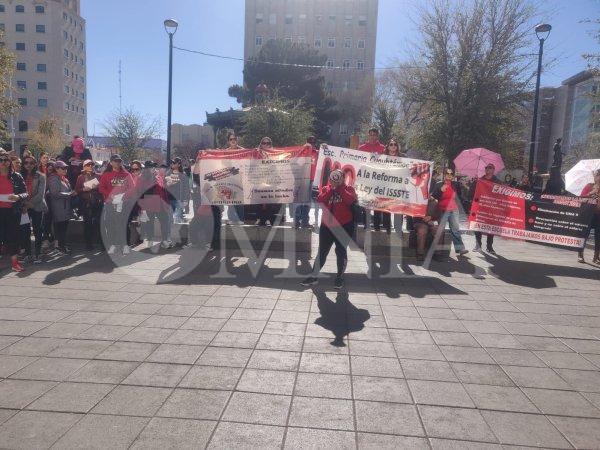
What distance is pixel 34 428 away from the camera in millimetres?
3123

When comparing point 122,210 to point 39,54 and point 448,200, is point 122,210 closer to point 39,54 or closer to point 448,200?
point 448,200

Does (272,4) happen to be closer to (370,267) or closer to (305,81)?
(305,81)

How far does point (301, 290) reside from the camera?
676 centimetres

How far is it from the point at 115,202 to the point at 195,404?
268 inches

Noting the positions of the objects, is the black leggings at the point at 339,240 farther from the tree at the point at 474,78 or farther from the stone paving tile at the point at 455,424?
the tree at the point at 474,78

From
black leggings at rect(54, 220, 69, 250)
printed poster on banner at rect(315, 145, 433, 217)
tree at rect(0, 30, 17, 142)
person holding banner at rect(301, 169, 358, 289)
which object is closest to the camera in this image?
person holding banner at rect(301, 169, 358, 289)

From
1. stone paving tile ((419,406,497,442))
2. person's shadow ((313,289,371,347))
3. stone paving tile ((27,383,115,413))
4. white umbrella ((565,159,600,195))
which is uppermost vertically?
white umbrella ((565,159,600,195))

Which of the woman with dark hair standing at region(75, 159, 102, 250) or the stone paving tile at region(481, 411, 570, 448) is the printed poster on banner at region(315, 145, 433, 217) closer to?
the woman with dark hair standing at region(75, 159, 102, 250)

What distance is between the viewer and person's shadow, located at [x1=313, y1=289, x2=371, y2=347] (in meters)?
5.12

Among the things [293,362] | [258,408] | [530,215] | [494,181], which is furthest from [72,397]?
[494,181]

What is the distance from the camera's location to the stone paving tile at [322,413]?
10.7 ft

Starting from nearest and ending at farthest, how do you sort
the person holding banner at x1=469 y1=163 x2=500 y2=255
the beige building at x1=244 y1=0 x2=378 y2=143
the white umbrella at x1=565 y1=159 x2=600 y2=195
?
the person holding banner at x1=469 y1=163 x2=500 y2=255, the white umbrella at x1=565 y1=159 x2=600 y2=195, the beige building at x1=244 y1=0 x2=378 y2=143

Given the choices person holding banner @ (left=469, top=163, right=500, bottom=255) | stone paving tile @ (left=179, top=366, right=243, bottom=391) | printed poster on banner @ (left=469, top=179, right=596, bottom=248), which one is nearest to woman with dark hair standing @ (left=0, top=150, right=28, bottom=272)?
stone paving tile @ (left=179, top=366, right=243, bottom=391)

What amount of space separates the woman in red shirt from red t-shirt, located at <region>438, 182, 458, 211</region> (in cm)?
627
